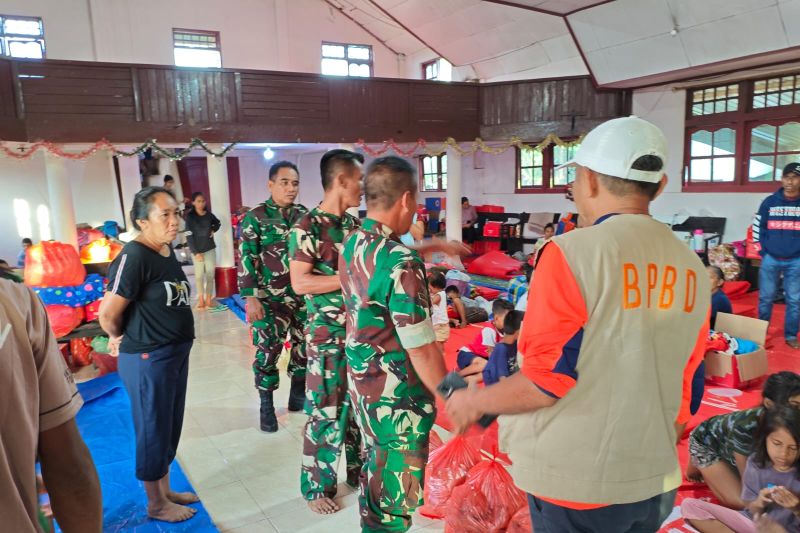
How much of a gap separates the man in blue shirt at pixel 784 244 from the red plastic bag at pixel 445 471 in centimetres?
439

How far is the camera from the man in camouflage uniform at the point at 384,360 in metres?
2.07

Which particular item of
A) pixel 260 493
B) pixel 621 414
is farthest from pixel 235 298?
pixel 621 414

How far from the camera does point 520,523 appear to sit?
8.30 ft

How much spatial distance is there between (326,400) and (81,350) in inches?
157

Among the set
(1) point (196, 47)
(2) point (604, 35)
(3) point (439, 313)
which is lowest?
(3) point (439, 313)

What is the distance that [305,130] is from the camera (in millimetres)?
9266

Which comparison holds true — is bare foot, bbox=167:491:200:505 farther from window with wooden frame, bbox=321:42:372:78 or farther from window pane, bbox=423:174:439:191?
window pane, bbox=423:174:439:191

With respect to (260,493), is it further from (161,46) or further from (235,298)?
(161,46)

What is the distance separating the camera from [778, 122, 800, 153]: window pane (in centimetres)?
815

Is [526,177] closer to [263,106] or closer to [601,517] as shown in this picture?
[263,106]

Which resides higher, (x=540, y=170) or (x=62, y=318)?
(x=540, y=170)

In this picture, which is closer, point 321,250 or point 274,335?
point 321,250

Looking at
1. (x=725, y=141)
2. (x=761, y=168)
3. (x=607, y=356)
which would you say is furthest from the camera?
(x=725, y=141)

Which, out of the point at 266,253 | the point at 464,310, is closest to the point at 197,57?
the point at 464,310
